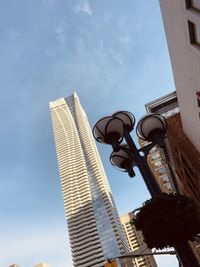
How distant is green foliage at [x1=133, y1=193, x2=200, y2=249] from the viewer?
21.9 feet

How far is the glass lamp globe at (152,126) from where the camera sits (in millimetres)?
8500

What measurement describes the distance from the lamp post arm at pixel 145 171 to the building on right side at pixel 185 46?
24.8 feet

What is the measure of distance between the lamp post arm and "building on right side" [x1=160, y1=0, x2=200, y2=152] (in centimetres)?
755

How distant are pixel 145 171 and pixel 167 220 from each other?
131cm

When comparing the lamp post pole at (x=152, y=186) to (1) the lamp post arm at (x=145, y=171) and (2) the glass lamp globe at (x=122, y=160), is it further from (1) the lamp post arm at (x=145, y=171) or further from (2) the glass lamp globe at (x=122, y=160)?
(2) the glass lamp globe at (x=122, y=160)

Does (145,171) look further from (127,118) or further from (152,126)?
(127,118)

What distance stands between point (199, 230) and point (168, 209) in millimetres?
654

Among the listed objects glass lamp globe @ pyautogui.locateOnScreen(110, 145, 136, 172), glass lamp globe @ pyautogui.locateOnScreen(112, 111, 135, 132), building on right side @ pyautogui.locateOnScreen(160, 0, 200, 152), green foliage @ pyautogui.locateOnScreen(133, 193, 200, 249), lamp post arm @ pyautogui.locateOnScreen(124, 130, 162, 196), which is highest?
building on right side @ pyautogui.locateOnScreen(160, 0, 200, 152)

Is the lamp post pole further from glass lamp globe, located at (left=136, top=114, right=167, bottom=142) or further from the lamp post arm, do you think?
glass lamp globe, located at (left=136, top=114, right=167, bottom=142)

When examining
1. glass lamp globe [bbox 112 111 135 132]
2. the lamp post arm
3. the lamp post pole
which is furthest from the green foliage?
glass lamp globe [bbox 112 111 135 132]

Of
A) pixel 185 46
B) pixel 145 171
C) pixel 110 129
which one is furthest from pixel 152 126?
pixel 185 46

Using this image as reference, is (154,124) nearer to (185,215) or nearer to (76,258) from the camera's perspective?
(185,215)

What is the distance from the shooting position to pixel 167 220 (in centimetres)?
675

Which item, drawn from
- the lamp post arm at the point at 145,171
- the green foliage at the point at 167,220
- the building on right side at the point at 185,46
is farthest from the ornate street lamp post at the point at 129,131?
the building on right side at the point at 185,46
